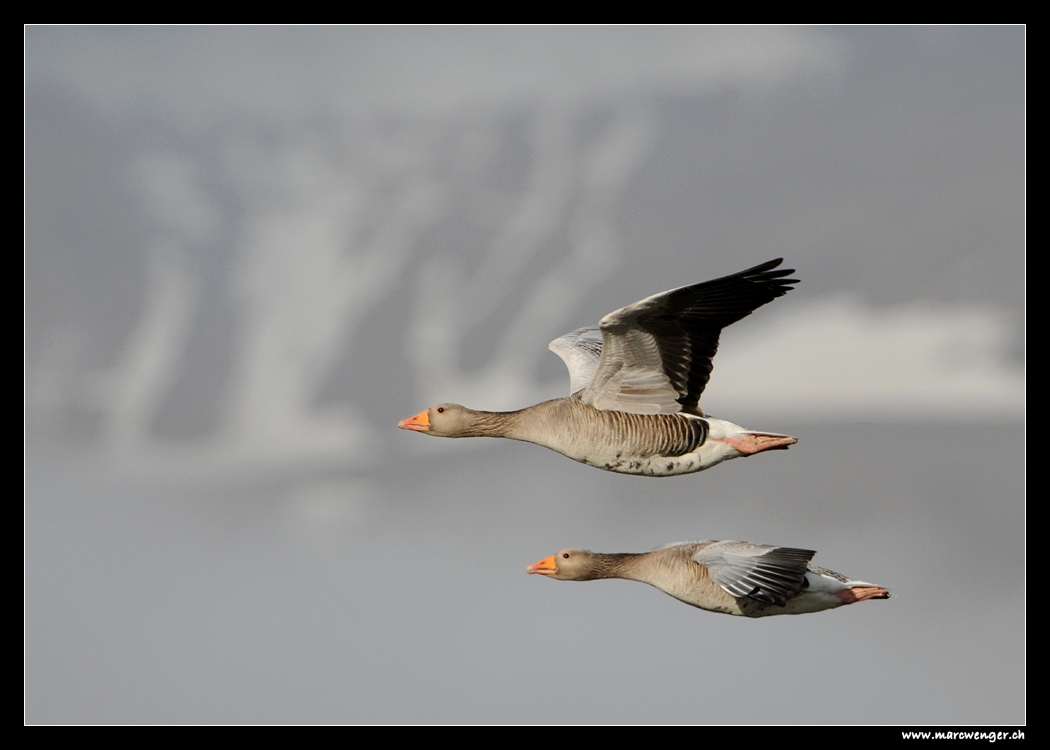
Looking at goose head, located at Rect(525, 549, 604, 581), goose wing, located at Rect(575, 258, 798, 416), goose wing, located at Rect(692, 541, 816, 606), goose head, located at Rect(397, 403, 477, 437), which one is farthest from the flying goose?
goose head, located at Rect(525, 549, 604, 581)

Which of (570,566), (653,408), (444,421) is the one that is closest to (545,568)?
(570,566)

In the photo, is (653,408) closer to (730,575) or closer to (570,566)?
(730,575)

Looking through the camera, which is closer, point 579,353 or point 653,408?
point 653,408

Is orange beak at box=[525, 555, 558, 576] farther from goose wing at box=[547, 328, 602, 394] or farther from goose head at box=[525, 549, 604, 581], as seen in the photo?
goose wing at box=[547, 328, 602, 394]

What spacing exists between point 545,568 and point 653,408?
236 cm

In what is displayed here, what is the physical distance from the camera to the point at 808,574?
556 inches

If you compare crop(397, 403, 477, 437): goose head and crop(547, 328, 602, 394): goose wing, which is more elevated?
crop(547, 328, 602, 394): goose wing

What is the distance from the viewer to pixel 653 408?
44.9ft

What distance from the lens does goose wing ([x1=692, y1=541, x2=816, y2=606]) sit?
12875 millimetres

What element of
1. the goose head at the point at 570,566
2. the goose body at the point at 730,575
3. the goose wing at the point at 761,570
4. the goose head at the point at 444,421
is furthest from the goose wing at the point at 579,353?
the goose wing at the point at 761,570

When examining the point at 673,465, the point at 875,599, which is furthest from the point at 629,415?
the point at 875,599

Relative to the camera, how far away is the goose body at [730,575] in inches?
512

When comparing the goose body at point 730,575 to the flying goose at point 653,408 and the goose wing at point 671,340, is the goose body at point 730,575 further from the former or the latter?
the goose wing at point 671,340

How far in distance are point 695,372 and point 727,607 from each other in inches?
86.9
